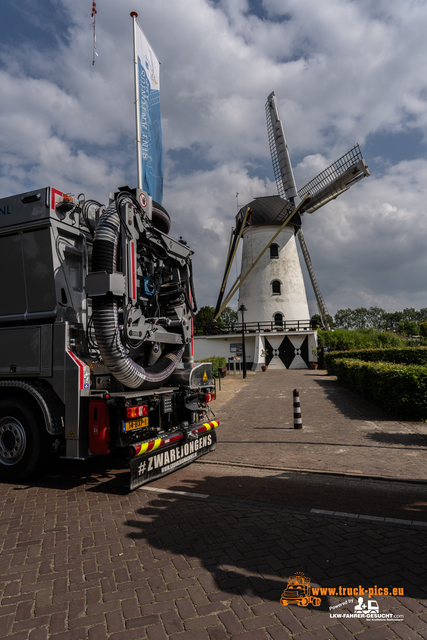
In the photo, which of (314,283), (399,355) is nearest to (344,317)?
(314,283)

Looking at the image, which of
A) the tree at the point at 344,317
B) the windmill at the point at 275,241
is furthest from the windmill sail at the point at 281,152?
the tree at the point at 344,317

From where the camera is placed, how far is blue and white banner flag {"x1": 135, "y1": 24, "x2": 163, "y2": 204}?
35.1 ft

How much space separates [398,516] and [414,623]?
1.77 metres

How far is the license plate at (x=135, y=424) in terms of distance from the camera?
4754mm

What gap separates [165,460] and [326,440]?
3793 mm

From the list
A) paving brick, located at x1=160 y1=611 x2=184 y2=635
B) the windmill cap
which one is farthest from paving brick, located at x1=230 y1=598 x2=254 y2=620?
the windmill cap

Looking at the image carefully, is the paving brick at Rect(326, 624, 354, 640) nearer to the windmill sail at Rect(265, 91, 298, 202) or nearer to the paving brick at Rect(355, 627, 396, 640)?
the paving brick at Rect(355, 627, 396, 640)

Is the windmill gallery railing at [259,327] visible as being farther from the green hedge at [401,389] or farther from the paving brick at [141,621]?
the paving brick at [141,621]

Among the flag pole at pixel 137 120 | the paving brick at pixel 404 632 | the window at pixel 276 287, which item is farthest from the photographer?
the window at pixel 276 287

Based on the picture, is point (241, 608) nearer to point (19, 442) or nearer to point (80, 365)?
point (80, 365)

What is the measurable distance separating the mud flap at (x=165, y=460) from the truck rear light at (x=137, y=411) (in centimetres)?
53

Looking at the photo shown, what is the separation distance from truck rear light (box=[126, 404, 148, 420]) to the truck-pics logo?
98.9 inches

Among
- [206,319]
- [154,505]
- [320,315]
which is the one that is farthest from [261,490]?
[206,319]

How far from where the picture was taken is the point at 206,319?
Result: 3115 inches
